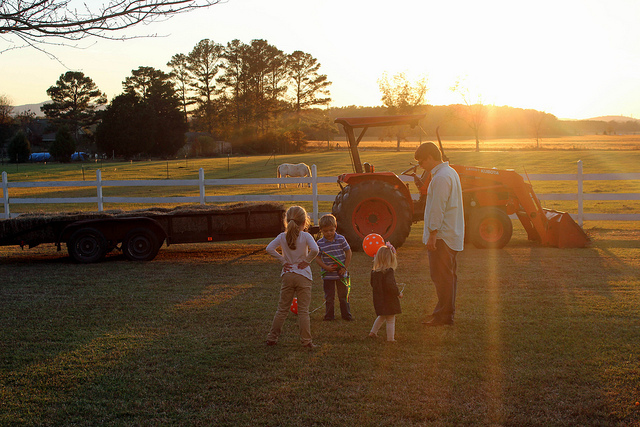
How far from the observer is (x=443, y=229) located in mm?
5742

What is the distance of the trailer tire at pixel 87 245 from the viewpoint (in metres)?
9.53

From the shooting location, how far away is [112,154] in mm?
61500

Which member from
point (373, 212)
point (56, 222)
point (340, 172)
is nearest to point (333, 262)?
point (373, 212)

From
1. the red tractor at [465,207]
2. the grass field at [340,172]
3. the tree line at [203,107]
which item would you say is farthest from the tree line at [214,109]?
the red tractor at [465,207]

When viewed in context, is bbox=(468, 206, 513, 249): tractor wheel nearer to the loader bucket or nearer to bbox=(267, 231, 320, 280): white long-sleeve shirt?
the loader bucket

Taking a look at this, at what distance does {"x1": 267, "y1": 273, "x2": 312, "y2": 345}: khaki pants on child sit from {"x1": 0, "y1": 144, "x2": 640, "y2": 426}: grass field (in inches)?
6.1

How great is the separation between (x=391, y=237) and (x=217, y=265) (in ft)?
10.3

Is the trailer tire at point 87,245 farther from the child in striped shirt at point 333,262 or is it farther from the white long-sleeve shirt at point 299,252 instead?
the white long-sleeve shirt at point 299,252

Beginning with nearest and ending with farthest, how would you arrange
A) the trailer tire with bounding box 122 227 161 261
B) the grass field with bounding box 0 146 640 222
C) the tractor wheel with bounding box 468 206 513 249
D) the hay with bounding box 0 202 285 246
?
the hay with bounding box 0 202 285 246 → the trailer tire with bounding box 122 227 161 261 → the tractor wheel with bounding box 468 206 513 249 → the grass field with bounding box 0 146 640 222

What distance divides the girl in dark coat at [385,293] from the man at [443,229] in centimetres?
56

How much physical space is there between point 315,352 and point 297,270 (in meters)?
0.76

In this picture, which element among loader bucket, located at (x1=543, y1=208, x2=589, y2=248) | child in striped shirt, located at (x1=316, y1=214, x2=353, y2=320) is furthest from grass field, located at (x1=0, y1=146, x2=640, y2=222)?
child in striped shirt, located at (x1=316, y1=214, x2=353, y2=320)

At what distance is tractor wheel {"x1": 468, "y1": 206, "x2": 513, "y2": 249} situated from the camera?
10344 mm

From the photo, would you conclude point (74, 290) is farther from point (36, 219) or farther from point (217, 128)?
point (217, 128)
